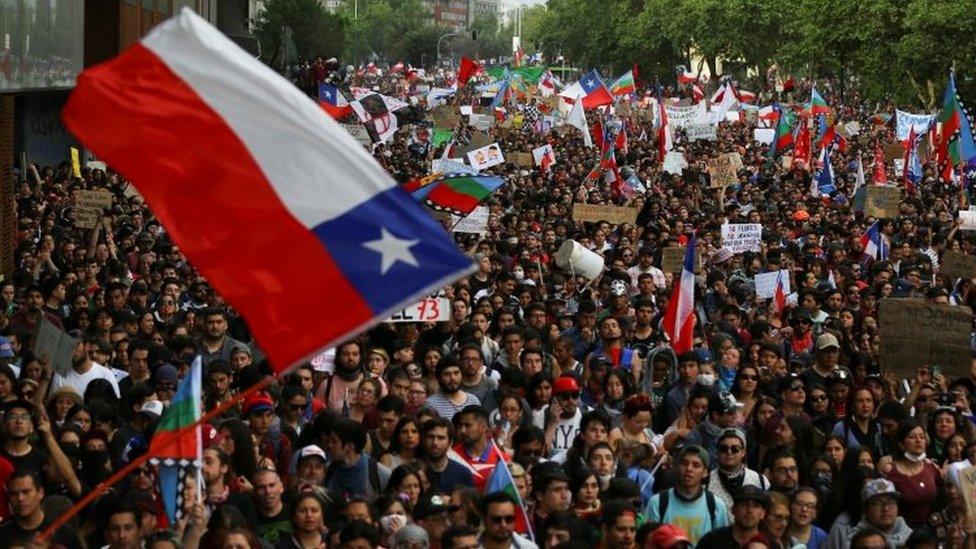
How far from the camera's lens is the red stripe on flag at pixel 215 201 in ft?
19.9

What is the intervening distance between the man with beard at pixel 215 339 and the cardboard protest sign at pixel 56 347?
1.48 metres

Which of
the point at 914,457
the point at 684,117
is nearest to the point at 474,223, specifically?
the point at 914,457

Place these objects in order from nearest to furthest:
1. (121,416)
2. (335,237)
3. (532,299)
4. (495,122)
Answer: (335,237) < (121,416) < (532,299) < (495,122)

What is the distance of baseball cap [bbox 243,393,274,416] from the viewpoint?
384 inches

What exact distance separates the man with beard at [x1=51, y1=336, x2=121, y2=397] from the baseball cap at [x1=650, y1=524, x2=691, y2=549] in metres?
4.49

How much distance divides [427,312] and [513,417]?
9.97ft

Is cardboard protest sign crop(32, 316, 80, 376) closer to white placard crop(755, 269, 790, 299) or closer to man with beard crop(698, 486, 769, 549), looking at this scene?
man with beard crop(698, 486, 769, 549)

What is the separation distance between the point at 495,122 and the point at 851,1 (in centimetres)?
1262

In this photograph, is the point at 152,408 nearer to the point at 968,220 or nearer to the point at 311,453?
the point at 311,453

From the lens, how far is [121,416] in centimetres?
1027

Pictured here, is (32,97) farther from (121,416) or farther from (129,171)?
(129,171)

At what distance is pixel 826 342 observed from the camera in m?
12.3

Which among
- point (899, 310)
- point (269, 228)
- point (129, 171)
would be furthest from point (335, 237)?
point (899, 310)

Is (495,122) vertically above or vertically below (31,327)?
below
